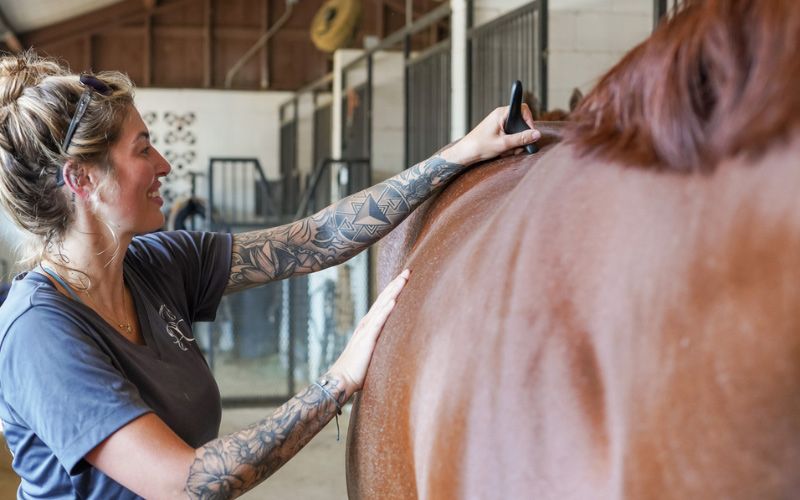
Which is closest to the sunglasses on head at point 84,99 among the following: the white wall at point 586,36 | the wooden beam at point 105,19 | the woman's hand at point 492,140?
the woman's hand at point 492,140

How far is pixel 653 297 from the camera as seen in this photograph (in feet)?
1.80

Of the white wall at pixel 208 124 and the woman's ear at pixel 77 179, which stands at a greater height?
the white wall at pixel 208 124

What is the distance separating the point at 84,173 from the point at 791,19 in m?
1.01

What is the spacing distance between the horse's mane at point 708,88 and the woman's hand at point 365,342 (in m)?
0.58

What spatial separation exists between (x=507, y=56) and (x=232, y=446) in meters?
3.90

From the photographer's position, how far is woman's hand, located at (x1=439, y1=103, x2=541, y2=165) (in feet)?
4.16


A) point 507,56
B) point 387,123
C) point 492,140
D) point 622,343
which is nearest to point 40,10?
point 387,123

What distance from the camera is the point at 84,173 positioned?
4.16 ft

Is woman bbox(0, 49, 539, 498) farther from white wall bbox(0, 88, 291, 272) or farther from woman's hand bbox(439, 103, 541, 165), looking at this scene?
white wall bbox(0, 88, 291, 272)

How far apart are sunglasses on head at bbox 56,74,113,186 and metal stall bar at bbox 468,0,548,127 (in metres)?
3.04

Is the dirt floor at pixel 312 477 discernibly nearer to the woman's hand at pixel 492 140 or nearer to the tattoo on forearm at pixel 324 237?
the tattoo on forearm at pixel 324 237

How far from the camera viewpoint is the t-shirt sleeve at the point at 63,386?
3.57 feet

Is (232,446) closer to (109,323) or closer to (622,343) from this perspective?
(109,323)

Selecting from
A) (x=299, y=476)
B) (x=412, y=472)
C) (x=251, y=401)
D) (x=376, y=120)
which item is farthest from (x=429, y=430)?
(x=376, y=120)
